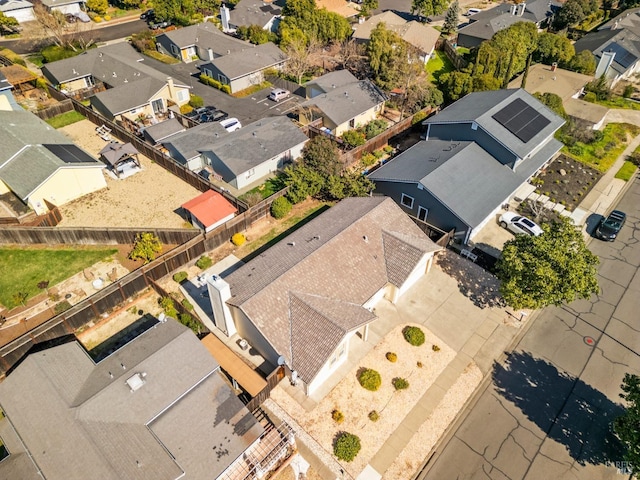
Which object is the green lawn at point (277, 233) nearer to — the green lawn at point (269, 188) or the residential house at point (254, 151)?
the green lawn at point (269, 188)

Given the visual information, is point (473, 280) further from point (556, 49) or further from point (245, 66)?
point (556, 49)

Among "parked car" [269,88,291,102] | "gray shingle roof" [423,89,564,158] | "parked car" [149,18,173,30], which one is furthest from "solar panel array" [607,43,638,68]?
"parked car" [149,18,173,30]

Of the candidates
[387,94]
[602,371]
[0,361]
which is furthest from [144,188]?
[602,371]

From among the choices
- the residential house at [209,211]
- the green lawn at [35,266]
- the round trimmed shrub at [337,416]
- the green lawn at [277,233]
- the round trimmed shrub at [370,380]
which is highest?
the residential house at [209,211]

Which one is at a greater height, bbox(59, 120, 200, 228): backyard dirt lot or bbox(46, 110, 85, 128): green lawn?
bbox(46, 110, 85, 128): green lawn

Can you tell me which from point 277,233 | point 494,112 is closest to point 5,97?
point 277,233

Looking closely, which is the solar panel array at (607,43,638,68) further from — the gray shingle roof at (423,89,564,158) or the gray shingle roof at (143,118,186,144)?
the gray shingle roof at (143,118,186,144)

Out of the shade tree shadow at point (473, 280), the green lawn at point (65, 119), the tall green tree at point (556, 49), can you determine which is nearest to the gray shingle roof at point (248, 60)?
the green lawn at point (65, 119)

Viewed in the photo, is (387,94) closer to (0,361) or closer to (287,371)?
(287,371)

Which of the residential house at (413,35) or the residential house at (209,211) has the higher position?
the residential house at (413,35)
